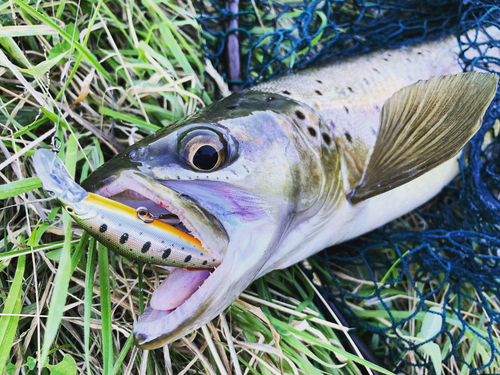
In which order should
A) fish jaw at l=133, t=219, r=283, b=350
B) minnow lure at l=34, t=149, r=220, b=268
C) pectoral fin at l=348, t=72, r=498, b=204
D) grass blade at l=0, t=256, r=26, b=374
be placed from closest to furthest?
minnow lure at l=34, t=149, r=220, b=268, fish jaw at l=133, t=219, r=283, b=350, grass blade at l=0, t=256, r=26, b=374, pectoral fin at l=348, t=72, r=498, b=204

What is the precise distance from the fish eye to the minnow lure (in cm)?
24

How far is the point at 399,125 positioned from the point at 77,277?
160 cm

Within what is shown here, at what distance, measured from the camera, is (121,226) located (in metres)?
1.00

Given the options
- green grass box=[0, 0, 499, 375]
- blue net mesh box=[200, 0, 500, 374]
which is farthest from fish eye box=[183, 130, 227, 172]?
blue net mesh box=[200, 0, 500, 374]

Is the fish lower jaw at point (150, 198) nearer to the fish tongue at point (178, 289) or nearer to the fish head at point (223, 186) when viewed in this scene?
the fish head at point (223, 186)

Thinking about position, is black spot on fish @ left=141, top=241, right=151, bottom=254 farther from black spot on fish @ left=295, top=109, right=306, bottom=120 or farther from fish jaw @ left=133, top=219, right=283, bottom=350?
black spot on fish @ left=295, top=109, right=306, bottom=120

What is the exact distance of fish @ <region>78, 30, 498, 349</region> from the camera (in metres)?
1.10

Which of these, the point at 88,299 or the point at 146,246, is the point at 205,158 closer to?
the point at 146,246

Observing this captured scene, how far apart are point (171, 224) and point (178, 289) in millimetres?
220

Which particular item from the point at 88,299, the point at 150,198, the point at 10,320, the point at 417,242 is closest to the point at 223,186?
the point at 150,198

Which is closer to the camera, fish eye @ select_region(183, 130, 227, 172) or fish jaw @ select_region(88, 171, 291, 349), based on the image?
fish jaw @ select_region(88, 171, 291, 349)

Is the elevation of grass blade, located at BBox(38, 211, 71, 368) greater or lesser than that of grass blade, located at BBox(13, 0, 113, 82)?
lesser

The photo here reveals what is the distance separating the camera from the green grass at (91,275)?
132 cm

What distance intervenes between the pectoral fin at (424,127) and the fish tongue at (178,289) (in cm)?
81
